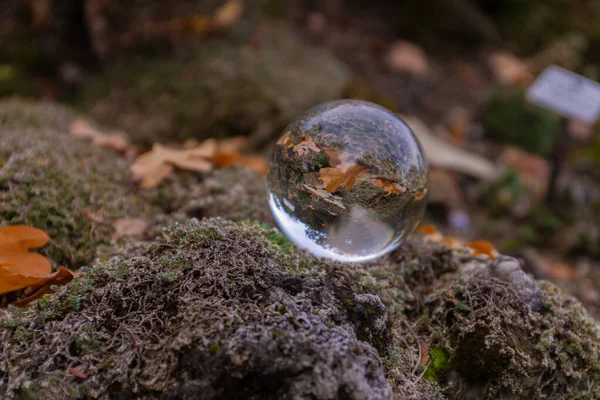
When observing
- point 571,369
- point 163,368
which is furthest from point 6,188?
point 571,369

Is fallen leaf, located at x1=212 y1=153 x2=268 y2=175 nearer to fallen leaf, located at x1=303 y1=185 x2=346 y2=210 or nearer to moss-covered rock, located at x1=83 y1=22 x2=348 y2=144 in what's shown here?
moss-covered rock, located at x1=83 y1=22 x2=348 y2=144

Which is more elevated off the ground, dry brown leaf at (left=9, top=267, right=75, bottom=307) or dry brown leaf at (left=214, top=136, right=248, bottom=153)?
dry brown leaf at (left=9, top=267, right=75, bottom=307)

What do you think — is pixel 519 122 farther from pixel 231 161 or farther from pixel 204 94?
pixel 231 161

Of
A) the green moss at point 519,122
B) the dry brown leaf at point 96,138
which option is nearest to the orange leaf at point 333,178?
the dry brown leaf at point 96,138

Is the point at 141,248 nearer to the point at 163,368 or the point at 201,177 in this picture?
the point at 163,368

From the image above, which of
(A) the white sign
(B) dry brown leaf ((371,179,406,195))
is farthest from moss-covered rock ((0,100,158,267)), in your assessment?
(A) the white sign

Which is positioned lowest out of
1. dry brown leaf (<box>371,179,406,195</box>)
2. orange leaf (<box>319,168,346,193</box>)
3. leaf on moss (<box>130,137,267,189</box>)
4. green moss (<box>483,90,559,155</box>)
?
green moss (<box>483,90,559,155</box>)
